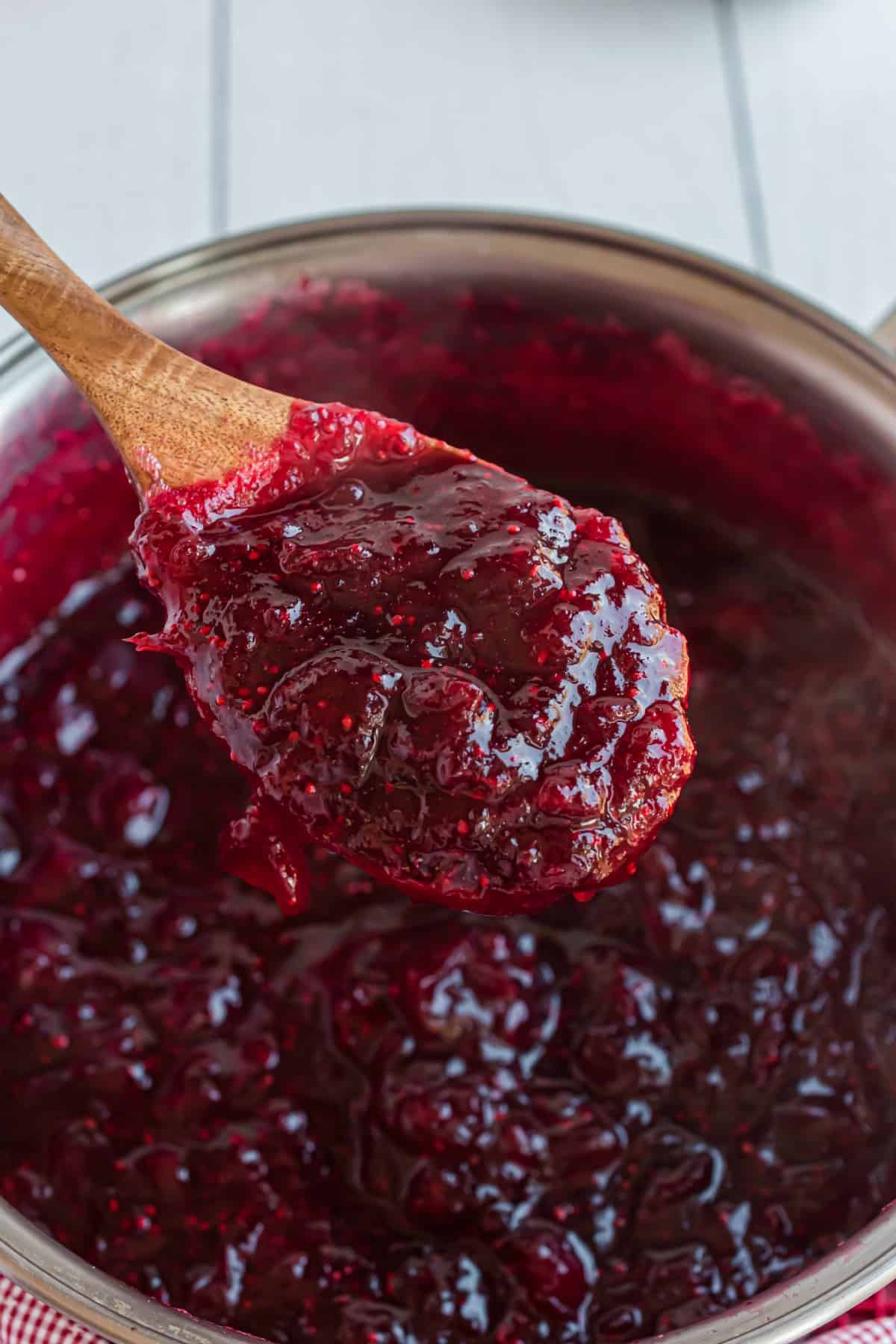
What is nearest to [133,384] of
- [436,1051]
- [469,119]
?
[436,1051]

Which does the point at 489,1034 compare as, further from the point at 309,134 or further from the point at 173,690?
the point at 309,134

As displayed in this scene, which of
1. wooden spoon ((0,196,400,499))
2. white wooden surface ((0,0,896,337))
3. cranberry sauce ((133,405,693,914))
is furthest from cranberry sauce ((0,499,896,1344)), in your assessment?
white wooden surface ((0,0,896,337))

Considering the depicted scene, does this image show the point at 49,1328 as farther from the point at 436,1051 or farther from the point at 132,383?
the point at 132,383

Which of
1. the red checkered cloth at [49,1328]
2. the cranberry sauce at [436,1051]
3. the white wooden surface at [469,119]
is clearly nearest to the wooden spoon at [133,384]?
the cranberry sauce at [436,1051]

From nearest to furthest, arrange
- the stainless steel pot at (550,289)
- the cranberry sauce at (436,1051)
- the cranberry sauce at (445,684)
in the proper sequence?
the cranberry sauce at (445,684) → the cranberry sauce at (436,1051) → the stainless steel pot at (550,289)

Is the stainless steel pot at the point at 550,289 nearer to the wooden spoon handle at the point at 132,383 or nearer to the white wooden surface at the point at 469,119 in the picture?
the wooden spoon handle at the point at 132,383
